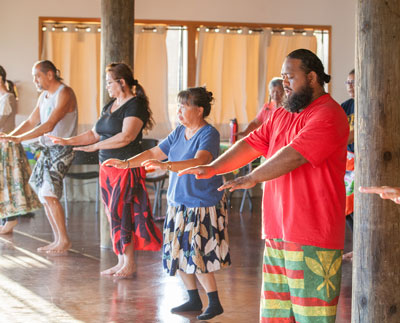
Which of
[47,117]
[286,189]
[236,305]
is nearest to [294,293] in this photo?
[286,189]

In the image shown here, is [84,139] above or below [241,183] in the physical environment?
above

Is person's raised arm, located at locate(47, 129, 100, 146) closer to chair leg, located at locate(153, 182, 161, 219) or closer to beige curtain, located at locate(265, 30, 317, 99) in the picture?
chair leg, located at locate(153, 182, 161, 219)

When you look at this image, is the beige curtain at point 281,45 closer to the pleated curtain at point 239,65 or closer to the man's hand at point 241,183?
the pleated curtain at point 239,65

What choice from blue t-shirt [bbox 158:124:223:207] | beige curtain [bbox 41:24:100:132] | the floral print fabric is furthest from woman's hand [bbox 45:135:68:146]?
beige curtain [bbox 41:24:100:132]

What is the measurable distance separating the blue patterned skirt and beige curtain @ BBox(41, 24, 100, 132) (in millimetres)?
5567

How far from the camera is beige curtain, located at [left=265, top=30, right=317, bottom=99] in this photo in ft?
32.3

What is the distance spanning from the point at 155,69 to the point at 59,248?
4064 millimetres

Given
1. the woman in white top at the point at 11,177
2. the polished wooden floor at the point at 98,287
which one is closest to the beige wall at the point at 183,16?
the woman in white top at the point at 11,177

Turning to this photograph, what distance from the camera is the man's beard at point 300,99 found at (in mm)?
2990

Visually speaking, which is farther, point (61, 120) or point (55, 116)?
point (61, 120)

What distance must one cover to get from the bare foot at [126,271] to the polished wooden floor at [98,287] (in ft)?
0.24

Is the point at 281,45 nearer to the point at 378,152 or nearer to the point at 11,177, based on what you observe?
the point at 11,177

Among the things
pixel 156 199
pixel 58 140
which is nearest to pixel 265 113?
pixel 156 199

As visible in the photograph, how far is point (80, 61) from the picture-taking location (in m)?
9.58
